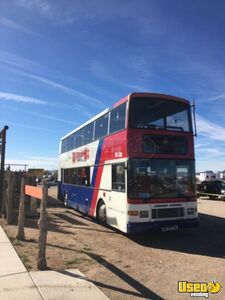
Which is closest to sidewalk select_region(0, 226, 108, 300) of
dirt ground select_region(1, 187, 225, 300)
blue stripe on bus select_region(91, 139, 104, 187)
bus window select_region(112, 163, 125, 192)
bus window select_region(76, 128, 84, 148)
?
dirt ground select_region(1, 187, 225, 300)

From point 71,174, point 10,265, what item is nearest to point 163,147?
point 10,265

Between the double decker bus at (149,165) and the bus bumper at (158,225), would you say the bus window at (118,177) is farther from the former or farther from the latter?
the bus bumper at (158,225)

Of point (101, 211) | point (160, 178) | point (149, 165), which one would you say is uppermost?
point (149, 165)

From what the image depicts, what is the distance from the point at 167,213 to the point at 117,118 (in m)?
3.40

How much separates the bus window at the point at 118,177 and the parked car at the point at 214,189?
19401 millimetres

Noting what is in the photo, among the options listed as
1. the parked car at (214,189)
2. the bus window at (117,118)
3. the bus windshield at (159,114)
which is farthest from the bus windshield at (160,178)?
the parked car at (214,189)

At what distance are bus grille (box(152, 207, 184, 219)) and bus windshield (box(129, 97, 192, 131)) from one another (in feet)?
8.17

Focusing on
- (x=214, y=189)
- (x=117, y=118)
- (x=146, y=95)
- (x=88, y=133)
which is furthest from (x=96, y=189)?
(x=214, y=189)

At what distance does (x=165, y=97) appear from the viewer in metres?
11.2

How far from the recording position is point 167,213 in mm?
10500

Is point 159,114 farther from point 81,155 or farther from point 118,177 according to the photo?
point 81,155

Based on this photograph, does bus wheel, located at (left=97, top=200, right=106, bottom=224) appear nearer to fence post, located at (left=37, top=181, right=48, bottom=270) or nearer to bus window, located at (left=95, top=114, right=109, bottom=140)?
bus window, located at (left=95, top=114, right=109, bottom=140)

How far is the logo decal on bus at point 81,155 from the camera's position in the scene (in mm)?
14902

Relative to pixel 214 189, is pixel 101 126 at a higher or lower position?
higher
